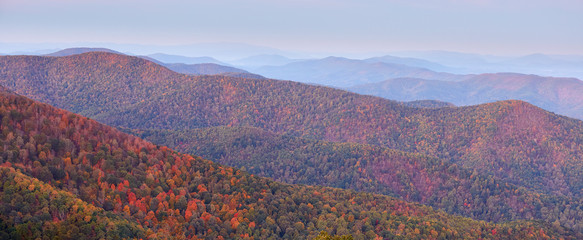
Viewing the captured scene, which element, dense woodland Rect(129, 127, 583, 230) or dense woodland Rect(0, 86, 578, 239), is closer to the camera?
dense woodland Rect(0, 86, 578, 239)

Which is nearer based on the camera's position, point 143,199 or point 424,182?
point 143,199

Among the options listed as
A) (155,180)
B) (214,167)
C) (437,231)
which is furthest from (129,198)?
(437,231)

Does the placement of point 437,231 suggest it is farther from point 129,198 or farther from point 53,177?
point 53,177

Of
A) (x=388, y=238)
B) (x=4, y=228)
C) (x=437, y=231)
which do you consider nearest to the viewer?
(x=4, y=228)

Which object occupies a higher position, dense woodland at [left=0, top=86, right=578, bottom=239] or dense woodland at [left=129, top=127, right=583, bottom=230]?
dense woodland at [left=0, top=86, right=578, bottom=239]

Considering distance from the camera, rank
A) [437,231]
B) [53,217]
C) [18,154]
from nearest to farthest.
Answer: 1. [53,217]
2. [18,154]
3. [437,231]

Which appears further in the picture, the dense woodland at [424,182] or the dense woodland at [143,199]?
the dense woodland at [424,182]

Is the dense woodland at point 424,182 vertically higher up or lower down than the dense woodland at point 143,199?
lower down

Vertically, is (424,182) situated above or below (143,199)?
below
